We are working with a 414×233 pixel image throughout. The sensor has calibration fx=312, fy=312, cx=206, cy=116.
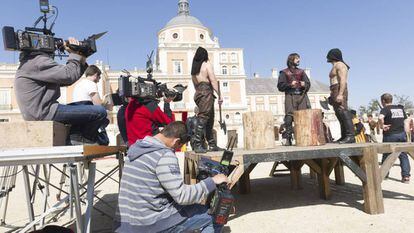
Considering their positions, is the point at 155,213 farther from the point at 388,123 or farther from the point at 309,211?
the point at 388,123

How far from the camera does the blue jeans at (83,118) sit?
11.7 ft

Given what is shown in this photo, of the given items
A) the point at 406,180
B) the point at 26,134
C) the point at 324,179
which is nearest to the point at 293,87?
the point at 324,179

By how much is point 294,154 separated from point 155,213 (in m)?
2.61

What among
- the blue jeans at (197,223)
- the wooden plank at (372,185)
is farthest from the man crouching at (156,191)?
the wooden plank at (372,185)

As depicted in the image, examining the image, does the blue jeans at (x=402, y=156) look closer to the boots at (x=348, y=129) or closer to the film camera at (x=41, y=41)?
the boots at (x=348, y=129)

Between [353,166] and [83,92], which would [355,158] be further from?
[83,92]

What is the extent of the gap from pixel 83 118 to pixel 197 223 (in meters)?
1.88

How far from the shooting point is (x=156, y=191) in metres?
2.85

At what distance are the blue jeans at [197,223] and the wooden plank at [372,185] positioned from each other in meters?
2.93

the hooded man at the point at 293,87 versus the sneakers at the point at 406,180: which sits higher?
the hooded man at the point at 293,87

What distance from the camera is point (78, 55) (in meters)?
3.51

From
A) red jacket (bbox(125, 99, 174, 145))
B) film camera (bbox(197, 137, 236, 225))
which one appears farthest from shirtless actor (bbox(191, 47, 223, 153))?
film camera (bbox(197, 137, 236, 225))

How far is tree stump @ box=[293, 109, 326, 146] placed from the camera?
18.5 ft

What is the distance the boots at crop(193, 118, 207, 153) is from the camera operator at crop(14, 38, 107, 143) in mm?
2138
